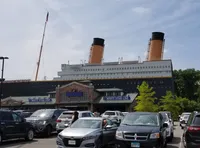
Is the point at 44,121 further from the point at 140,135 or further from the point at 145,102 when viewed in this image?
the point at 145,102

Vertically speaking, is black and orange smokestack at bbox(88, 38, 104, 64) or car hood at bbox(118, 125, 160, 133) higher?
black and orange smokestack at bbox(88, 38, 104, 64)

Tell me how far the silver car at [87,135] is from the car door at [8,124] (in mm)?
4597

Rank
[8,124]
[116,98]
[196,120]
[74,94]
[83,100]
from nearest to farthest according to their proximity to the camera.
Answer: [196,120] < [8,124] < [116,98] < [83,100] < [74,94]

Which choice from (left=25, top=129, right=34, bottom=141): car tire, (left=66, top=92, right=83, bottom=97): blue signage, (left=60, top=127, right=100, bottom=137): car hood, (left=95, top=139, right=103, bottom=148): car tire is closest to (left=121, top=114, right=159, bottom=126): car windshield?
(left=95, top=139, right=103, bottom=148): car tire

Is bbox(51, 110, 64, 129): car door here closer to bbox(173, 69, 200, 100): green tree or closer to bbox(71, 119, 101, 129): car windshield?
bbox(71, 119, 101, 129): car windshield

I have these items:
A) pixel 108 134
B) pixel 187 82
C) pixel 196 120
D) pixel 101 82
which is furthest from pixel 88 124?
pixel 187 82

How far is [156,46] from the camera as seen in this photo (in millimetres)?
86438

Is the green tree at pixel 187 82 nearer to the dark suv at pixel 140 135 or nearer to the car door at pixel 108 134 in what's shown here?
the car door at pixel 108 134

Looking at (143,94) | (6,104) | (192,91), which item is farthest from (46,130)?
(192,91)

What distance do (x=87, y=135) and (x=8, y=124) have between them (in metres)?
6.21

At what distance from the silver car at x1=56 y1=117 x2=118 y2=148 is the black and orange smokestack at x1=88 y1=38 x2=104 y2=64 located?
78.2 m

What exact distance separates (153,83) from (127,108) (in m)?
16.6

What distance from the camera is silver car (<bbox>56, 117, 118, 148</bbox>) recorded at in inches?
472

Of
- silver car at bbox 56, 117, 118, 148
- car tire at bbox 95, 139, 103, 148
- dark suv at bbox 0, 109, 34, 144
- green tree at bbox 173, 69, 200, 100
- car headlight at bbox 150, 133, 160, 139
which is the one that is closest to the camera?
car headlight at bbox 150, 133, 160, 139
